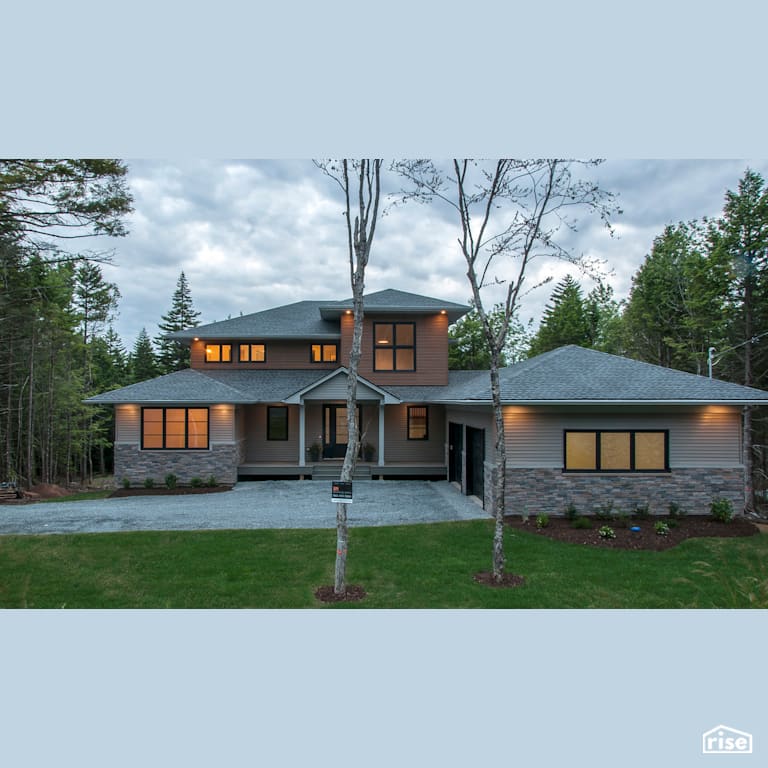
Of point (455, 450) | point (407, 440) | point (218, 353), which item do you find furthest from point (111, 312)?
point (455, 450)

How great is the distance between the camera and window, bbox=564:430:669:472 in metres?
10.6

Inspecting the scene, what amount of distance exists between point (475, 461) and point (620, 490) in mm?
3835

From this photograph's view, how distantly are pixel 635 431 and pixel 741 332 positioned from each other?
32.6ft

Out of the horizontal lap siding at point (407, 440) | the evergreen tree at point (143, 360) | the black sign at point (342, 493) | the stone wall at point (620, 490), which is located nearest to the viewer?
the black sign at point (342, 493)

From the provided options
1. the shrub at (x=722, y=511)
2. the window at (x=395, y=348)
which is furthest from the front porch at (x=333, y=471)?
the shrub at (x=722, y=511)

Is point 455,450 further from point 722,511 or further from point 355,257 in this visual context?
point 355,257

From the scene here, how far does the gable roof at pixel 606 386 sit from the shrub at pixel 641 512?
2.56 metres

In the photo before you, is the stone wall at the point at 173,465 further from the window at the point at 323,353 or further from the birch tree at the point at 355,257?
the birch tree at the point at 355,257

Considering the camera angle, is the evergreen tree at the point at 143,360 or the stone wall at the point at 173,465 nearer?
the stone wall at the point at 173,465

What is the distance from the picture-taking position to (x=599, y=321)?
3419 cm

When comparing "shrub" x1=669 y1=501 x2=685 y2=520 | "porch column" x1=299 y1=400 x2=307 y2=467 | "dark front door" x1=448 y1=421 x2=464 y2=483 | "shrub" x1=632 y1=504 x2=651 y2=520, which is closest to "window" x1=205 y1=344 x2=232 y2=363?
"porch column" x1=299 y1=400 x2=307 y2=467

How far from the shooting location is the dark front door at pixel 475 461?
12.1 meters

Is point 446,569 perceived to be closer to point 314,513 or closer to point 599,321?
point 314,513
